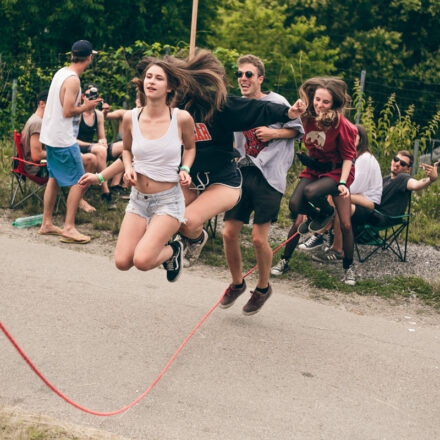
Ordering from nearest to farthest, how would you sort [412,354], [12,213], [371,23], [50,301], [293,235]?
[412,354]
[50,301]
[293,235]
[12,213]
[371,23]

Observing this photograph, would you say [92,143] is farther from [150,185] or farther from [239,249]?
[150,185]

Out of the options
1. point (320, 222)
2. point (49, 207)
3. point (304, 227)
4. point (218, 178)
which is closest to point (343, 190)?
point (320, 222)

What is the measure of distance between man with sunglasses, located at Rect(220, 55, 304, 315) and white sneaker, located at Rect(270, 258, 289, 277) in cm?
149

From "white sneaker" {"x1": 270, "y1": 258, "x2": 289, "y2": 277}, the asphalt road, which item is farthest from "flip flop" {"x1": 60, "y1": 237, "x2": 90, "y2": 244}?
"white sneaker" {"x1": 270, "y1": 258, "x2": 289, "y2": 277}

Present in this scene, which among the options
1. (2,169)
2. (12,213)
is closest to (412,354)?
(12,213)

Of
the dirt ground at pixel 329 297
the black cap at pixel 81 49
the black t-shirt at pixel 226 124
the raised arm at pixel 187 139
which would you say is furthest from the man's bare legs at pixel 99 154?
the raised arm at pixel 187 139

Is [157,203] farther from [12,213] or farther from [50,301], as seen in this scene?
[12,213]

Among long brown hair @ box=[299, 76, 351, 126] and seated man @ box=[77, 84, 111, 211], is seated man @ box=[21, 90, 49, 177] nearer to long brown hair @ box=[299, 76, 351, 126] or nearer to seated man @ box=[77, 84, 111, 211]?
seated man @ box=[77, 84, 111, 211]

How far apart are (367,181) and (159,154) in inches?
139

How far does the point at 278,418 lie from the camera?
3736 millimetres

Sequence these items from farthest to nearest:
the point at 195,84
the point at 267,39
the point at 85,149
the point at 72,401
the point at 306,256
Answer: the point at 267,39, the point at 85,149, the point at 306,256, the point at 195,84, the point at 72,401

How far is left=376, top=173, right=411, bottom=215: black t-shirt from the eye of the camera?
7.19 meters

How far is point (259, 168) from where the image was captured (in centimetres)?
493

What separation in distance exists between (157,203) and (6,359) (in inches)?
59.3
